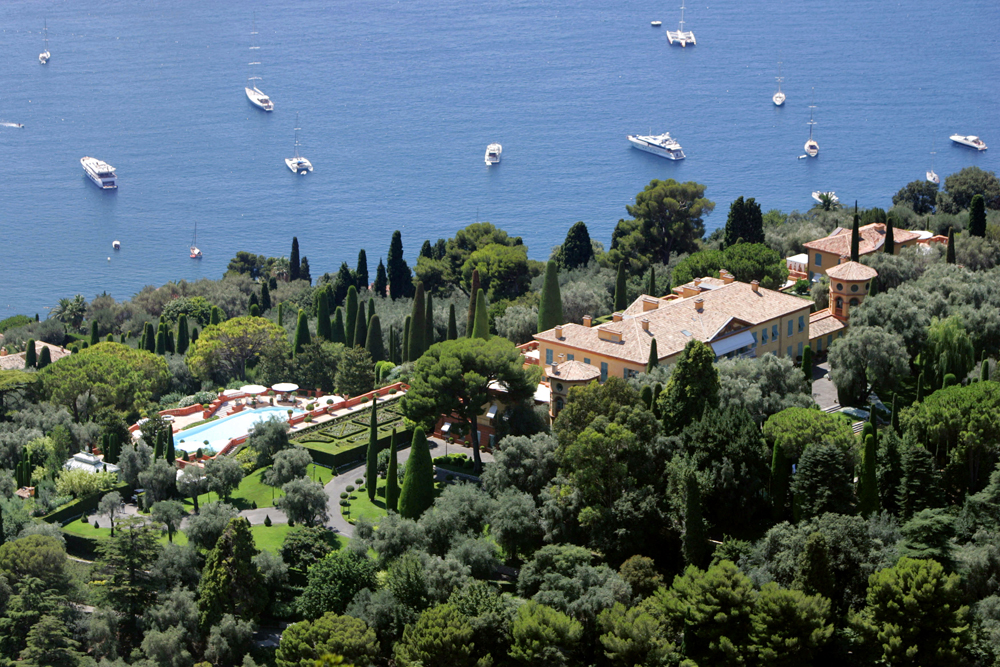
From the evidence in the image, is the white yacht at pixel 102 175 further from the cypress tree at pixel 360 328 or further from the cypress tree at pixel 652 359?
the cypress tree at pixel 652 359

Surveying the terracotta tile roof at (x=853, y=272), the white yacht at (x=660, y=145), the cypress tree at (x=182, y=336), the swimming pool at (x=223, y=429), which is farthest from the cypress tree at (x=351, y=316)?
the white yacht at (x=660, y=145)

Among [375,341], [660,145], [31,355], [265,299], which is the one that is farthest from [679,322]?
[660,145]

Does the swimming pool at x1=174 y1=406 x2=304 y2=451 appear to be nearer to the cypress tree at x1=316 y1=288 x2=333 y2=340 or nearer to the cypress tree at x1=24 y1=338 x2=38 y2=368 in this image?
the cypress tree at x1=316 y1=288 x2=333 y2=340

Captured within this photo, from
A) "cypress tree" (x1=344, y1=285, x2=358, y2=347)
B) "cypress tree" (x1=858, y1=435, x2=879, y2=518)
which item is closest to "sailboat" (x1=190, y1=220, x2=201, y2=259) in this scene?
"cypress tree" (x1=344, y1=285, x2=358, y2=347)

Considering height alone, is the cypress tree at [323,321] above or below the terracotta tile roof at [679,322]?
below

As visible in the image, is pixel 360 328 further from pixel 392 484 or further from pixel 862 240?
pixel 862 240
